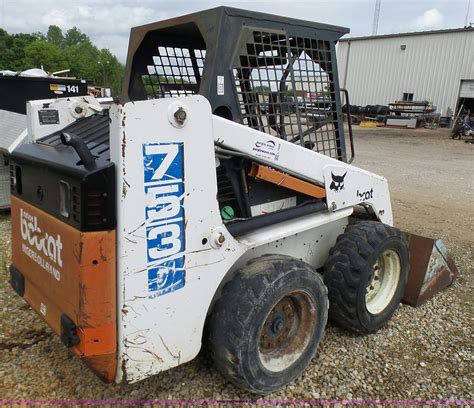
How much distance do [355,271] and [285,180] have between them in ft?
2.69

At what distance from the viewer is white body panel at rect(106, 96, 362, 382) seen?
6.19 ft

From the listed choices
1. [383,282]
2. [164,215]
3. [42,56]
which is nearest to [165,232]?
[164,215]

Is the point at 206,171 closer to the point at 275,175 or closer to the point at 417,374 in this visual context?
the point at 275,175

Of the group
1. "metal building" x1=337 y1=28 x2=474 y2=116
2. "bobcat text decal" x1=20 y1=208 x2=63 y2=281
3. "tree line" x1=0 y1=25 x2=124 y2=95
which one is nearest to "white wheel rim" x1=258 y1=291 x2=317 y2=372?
"bobcat text decal" x1=20 y1=208 x2=63 y2=281

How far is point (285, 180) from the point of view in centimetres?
267

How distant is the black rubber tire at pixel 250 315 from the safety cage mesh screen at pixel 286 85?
0.89m

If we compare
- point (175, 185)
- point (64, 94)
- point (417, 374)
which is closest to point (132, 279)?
point (175, 185)

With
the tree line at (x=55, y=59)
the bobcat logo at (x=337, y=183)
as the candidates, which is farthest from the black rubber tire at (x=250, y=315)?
the tree line at (x=55, y=59)

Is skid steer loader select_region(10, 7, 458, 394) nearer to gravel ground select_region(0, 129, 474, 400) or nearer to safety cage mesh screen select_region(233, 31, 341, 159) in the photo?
safety cage mesh screen select_region(233, 31, 341, 159)

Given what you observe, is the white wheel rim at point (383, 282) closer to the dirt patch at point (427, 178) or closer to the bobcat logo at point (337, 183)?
the bobcat logo at point (337, 183)

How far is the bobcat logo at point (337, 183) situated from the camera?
115 inches

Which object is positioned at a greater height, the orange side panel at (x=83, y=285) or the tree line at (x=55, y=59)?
the tree line at (x=55, y=59)

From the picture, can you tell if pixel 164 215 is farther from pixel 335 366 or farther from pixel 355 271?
pixel 335 366

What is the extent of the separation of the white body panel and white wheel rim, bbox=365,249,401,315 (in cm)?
144
